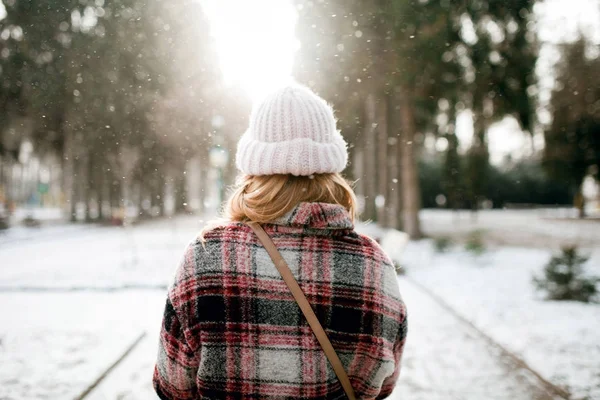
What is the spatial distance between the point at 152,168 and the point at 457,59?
1786 centimetres

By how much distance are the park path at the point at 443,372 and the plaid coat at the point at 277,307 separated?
2804 mm

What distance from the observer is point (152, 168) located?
89.8 feet

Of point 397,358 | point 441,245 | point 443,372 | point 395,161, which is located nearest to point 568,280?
point 443,372

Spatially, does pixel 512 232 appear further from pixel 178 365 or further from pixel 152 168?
pixel 178 365

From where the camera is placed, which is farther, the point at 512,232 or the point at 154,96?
the point at 512,232

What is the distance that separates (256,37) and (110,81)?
25.6 feet

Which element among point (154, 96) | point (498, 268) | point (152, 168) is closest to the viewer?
point (498, 268)

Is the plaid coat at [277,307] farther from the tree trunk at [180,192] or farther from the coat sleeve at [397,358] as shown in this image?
the tree trunk at [180,192]

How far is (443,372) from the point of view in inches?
184

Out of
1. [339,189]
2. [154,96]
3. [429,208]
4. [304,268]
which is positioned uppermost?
[154,96]

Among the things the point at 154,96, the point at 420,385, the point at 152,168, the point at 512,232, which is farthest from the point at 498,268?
the point at 152,168

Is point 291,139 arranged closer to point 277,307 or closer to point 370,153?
point 277,307

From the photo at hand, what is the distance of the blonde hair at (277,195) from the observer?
1.55 m

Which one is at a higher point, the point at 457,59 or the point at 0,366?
the point at 457,59
